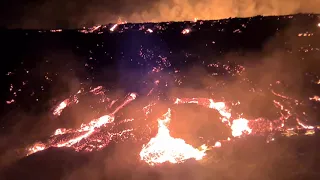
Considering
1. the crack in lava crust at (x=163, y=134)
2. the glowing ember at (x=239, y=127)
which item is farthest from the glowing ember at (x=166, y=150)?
the glowing ember at (x=239, y=127)

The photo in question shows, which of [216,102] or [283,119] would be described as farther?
[216,102]

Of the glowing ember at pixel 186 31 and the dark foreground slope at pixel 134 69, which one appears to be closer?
the dark foreground slope at pixel 134 69

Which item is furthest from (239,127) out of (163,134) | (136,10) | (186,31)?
(136,10)

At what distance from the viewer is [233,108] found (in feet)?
8.57

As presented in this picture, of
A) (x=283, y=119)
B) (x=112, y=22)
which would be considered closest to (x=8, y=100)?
(x=112, y=22)

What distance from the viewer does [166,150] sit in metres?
2.42

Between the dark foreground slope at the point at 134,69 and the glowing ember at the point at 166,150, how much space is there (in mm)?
58

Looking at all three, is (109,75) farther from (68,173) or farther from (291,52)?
(291,52)

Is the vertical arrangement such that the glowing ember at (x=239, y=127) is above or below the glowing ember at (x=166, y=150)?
above

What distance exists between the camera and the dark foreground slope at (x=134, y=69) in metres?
2.36

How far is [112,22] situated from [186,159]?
1.54 m

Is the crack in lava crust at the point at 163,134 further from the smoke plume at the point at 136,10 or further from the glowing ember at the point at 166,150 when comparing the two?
the smoke plume at the point at 136,10

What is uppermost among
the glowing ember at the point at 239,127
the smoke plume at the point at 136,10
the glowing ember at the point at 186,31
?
the smoke plume at the point at 136,10

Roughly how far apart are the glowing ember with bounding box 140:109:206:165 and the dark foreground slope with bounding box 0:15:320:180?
0.19 ft
